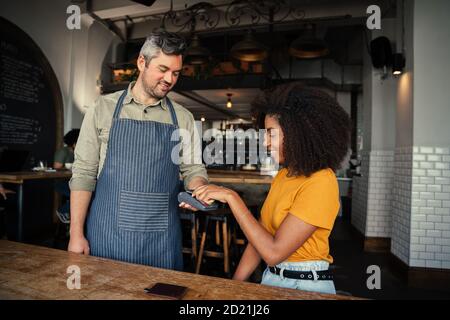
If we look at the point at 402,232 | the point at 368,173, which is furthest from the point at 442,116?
the point at 368,173

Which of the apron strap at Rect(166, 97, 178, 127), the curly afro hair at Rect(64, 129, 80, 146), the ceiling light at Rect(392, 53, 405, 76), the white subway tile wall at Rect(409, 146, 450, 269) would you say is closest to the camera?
the apron strap at Rect(166, 97, 178, 127)

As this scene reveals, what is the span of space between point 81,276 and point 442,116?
3.91 m

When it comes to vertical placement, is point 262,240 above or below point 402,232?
above

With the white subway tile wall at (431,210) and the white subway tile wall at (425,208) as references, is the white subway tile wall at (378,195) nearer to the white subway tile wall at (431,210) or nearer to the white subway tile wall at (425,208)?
the white subway tile wall at (425,208)

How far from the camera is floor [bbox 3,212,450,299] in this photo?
3.40m

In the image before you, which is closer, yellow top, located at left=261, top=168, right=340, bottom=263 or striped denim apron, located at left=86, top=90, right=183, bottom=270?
yellow top, located at left=261, top=168, right=340, bottom=263

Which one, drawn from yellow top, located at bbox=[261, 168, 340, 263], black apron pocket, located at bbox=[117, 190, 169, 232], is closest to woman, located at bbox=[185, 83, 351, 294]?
yellow top, located at bbox=[261, 168, 340, 263]

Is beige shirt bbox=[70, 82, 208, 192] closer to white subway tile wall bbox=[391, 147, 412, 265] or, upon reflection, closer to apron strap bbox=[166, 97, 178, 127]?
apron strap bbox=[166, 97, 178, 127]

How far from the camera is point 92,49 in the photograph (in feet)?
23.1

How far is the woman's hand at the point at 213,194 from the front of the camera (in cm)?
129

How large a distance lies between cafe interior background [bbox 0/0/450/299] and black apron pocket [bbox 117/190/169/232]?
659mm

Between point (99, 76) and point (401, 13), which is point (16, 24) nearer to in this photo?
point (99, 76)

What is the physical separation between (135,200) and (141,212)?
68 mm

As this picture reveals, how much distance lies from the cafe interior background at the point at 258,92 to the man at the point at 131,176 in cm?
56
